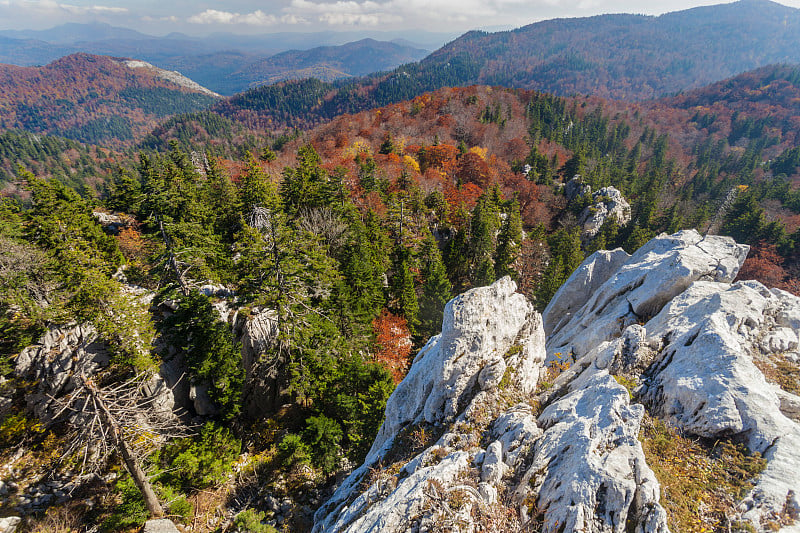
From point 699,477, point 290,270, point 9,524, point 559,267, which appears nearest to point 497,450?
point 699,477

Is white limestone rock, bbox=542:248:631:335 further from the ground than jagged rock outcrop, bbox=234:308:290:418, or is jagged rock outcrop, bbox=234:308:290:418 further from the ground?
white limestone rock, bbox=542:248:631:335

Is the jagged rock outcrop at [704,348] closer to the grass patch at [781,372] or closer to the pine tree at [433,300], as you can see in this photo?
the grass patch at [781,372]

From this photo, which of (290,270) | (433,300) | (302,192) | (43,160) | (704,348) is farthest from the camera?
(43,160)

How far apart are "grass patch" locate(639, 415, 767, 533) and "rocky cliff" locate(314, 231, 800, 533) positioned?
0.31 metres

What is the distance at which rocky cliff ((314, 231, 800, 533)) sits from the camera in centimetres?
839

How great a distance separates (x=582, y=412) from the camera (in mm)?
10492

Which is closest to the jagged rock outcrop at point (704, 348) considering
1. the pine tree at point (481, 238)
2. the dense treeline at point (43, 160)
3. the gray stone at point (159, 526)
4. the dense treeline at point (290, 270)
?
the dense treeline at point (290, 270)

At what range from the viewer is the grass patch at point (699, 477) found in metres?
8.20

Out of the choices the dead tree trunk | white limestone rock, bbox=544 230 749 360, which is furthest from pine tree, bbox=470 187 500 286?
the dead tree trunk

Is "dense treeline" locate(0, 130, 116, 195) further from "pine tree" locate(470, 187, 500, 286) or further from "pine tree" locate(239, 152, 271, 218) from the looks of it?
"pine tree" locate(470, 187, 500, 286)

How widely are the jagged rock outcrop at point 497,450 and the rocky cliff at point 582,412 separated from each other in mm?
45

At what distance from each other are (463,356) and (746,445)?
8807 millimetres

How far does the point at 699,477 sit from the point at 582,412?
3.10 metres

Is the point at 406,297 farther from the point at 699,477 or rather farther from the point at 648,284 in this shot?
the point at 699,477
